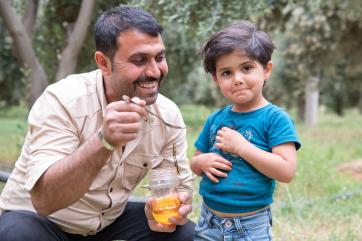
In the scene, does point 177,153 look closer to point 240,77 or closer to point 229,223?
point 229,223

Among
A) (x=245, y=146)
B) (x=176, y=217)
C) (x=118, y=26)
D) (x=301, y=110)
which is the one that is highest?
(x=118, y=26)

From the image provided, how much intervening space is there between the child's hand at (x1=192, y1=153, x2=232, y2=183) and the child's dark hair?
46 cm

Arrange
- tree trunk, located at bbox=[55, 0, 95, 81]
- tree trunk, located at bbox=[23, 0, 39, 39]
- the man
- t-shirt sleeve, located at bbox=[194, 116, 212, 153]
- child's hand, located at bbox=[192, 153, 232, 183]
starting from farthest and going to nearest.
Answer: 1. tree trunk, located at bbox=[23, 0, 39, 39]
2. tree trunk, located at bbox=[55, 0, 95, 81]
3. t-shirt sleeve, located at bbox=[194, 116, 212, 153]
4. child's hand, located at bbox=[192, 153, 232, 183]
5. the man

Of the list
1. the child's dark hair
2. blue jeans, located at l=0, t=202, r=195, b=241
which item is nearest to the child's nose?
the child's dark hair

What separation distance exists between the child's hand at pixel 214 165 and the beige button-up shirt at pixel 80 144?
1.60 ft

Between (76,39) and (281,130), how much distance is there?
401cm

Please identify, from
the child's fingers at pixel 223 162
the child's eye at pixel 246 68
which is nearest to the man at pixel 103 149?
the child's fingers at pixel 223 162

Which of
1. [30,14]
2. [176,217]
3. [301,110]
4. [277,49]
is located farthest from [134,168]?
[301,110]

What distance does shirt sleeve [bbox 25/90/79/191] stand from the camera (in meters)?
2.84

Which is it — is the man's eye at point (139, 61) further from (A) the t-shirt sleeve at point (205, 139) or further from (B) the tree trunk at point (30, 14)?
(B) the tree trunk at point (30, 14)

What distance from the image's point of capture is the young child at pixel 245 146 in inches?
111

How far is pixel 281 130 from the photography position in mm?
2826

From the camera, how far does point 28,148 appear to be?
3158 millimetres

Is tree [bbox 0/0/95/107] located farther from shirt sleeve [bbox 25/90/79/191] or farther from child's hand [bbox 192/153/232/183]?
child's hand [bbox 192/153/232/183]
